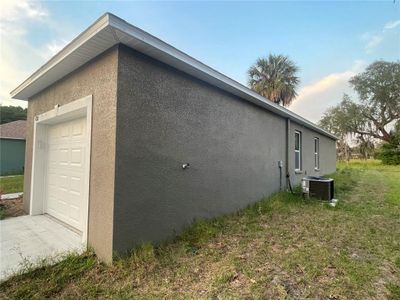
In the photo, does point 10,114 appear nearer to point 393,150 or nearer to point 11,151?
point 11,151

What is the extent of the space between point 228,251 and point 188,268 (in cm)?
77

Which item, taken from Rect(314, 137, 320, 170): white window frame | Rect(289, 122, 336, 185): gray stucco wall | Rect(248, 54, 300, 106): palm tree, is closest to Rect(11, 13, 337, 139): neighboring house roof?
Rect(289, 122, 336, 185): gray stucco wall

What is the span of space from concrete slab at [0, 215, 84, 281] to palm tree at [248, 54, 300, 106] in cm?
1577

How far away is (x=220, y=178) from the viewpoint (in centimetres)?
505

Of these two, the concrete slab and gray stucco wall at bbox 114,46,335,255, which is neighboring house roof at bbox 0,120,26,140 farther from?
gray stucco wall at bbox 114,46,335,255

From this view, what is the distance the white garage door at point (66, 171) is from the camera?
4.20m

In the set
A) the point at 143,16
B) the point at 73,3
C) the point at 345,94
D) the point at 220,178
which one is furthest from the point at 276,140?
the point at 345,94

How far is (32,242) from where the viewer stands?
3.71m

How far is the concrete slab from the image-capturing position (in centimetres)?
309

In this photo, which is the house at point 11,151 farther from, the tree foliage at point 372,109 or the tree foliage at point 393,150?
the tree foliage at point 393,150

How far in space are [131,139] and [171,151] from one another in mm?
815

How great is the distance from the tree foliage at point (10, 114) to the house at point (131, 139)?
28.7m

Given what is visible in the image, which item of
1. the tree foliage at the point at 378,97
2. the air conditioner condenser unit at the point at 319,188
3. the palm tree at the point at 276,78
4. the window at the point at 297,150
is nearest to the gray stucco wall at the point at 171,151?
the air conditioner condenser unit at the point at 319,188

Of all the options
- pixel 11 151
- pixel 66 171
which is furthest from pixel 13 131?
pixel 66 171
